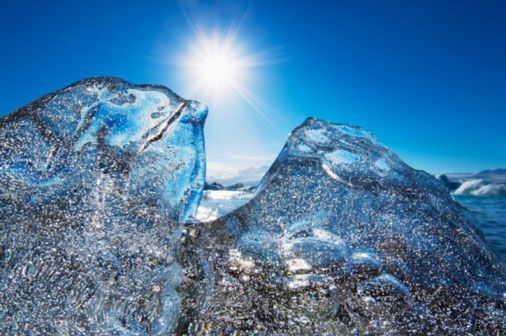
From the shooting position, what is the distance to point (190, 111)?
2.85 metres

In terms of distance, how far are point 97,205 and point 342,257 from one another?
179 centimetres

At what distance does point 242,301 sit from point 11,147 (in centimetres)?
207

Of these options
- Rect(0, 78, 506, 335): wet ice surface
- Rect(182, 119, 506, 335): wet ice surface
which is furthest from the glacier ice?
Rect(182, 119, 506, 335): wet ice surface

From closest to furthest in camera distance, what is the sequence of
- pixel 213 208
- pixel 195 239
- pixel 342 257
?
1. pixel 342 257
2. pixel 195 239
3. pixel 213 208

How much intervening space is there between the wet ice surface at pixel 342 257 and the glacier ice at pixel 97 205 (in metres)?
0.28

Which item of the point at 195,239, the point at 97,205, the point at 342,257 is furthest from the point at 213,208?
the point at 342,257

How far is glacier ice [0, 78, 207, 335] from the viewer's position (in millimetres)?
1599

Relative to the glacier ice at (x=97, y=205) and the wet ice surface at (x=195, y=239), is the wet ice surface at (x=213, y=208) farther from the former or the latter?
the glacier ice at (x=97, y=205)

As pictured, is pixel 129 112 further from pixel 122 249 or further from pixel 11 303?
pixel 11 303

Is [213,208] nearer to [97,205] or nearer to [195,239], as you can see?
[195,239]

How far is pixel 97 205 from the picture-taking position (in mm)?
2121

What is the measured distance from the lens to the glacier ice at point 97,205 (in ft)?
5.24

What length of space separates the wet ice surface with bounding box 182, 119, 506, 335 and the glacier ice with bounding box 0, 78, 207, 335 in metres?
0.28

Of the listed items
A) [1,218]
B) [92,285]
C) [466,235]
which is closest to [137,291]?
[92,285]
